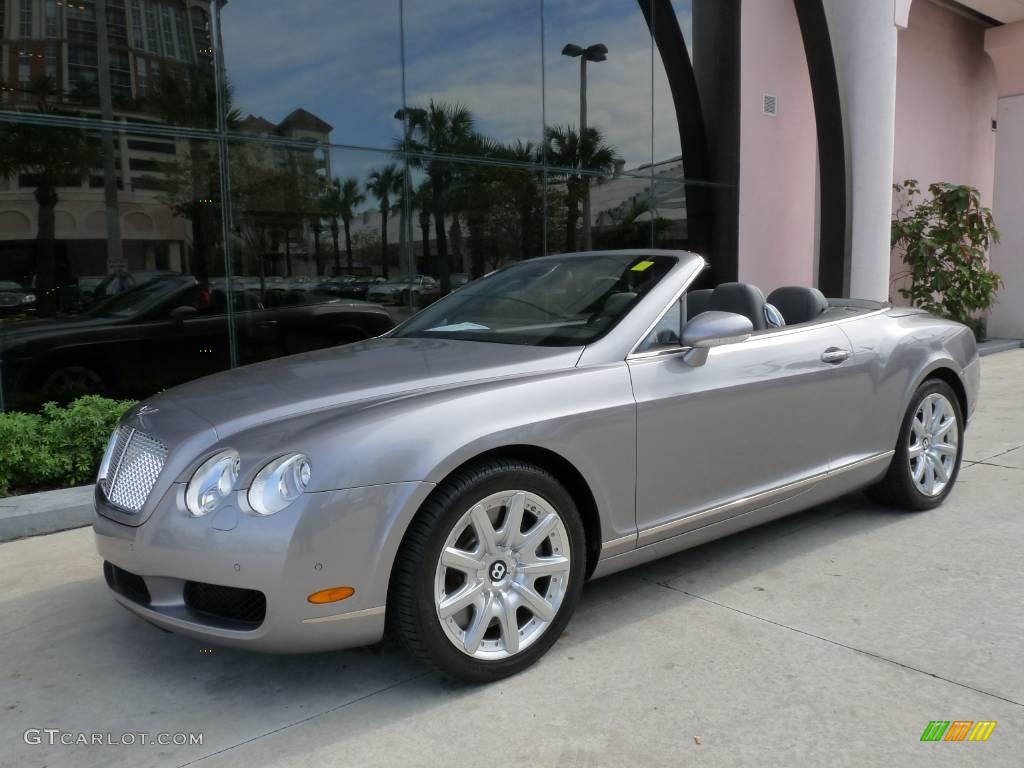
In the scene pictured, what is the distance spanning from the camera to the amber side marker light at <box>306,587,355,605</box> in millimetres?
2523

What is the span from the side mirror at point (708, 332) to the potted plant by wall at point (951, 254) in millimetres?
9808

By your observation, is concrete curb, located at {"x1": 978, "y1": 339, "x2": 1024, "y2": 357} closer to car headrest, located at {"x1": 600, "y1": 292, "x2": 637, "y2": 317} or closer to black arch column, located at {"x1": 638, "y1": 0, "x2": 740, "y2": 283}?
black arch column, located at {"x1": 638, "y1": 0, "x2": 740, "y2": 283}

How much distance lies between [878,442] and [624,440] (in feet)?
5.97

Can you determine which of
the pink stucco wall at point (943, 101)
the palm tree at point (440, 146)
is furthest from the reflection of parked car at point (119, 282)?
the pink stucco wall at point (943, 101)

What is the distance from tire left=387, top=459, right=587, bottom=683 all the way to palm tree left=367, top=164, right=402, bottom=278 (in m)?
5.50

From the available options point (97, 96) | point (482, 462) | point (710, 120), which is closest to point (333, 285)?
point (97, 96)

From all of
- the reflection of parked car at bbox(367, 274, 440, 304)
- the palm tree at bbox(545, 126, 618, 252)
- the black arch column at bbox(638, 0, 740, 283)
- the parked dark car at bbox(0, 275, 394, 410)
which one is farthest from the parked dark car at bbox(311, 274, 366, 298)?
the black arch column at bbox(638, 0, 740, 283)

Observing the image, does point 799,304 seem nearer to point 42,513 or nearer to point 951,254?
point 42,513

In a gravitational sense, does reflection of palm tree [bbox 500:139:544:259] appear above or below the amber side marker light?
above

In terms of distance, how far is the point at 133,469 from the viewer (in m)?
2.90

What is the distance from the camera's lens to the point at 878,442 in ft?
14.0

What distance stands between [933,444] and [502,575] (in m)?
2.95

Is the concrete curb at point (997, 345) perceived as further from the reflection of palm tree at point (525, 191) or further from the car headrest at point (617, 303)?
the car headrest at point (617, 303)

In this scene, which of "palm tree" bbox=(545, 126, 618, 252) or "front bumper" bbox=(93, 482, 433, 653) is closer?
"front bumper" bbox=(93, 482, 433, 653)
